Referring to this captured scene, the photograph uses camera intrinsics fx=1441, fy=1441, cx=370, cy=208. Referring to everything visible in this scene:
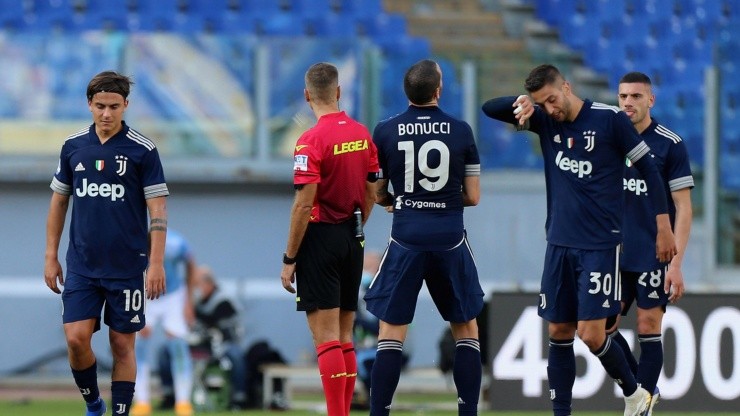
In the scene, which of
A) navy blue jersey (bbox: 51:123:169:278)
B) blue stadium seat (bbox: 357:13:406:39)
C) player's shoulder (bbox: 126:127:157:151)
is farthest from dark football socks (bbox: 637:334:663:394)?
blue stadium seat (bbox: 357:13:406:39)

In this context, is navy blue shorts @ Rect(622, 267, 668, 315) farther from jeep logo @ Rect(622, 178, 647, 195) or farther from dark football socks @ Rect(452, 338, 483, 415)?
dark football socks @ Rect(452, 338, 483, 415)

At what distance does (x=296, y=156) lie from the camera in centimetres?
794

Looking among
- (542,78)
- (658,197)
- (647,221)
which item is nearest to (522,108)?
(542,78)

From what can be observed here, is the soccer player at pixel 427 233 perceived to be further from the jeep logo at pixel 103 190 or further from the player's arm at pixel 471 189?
the jeep logo at pixel 103 190

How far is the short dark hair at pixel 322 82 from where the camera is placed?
8.05m

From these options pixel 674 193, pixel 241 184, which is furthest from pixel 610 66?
pixel 674 193

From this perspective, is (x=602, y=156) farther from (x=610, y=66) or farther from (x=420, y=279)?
(x=610, y=66)

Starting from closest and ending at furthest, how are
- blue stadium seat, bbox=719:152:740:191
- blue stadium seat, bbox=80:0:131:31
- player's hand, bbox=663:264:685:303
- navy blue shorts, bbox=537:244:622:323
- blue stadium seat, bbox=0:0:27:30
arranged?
navy blue shorts, bbox=537:244:622:323, player's hand, bbox=663:264:685:303, blue stadium seat, bbox=719:152:740:191, blue stadium seat, bbox=0:0:27:30, blue stadium seat, bbox=80:0:131:31

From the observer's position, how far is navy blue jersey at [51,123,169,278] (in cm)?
802

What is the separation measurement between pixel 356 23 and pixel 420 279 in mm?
9189

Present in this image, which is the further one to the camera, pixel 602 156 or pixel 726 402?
pixel 726 402

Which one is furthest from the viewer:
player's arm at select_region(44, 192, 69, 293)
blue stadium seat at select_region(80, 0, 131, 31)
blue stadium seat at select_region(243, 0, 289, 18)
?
blue stadium seat at select_region(243, 0, 289, 18)

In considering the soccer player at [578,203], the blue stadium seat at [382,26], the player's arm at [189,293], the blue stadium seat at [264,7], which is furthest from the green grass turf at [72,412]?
the blue stadium seat at [382,26]

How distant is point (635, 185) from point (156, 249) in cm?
311
